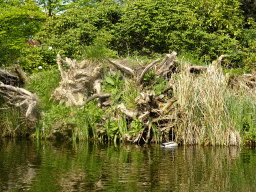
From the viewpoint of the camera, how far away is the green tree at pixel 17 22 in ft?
75.2

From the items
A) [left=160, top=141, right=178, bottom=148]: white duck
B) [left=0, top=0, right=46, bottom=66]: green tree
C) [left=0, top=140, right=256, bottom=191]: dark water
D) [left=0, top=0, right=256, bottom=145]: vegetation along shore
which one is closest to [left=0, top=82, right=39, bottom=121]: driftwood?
[left=0, top=0, right=256, bottom=145]: vegetation along shore

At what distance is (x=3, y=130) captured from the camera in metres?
13.9

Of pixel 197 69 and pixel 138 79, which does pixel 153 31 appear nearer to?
pixel 197 69

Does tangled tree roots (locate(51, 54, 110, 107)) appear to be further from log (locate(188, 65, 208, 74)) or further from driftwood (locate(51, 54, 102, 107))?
log (locate(188, 65, 208, 74))

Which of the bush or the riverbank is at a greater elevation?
the bush

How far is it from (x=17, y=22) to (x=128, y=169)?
1979 centimetres

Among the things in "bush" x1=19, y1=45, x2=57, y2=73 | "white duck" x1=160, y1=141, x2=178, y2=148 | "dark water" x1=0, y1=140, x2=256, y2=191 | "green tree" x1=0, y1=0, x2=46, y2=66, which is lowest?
"dark water" x1=0, y1=140, x2=256, y2=191

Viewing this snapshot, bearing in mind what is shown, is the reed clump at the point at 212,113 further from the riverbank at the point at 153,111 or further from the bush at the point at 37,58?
the bush at the point at 37,58

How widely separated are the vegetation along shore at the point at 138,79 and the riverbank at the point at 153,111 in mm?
34

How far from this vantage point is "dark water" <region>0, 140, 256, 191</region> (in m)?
5.68

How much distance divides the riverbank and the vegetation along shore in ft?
0.11

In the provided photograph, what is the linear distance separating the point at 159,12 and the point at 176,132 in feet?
28.0

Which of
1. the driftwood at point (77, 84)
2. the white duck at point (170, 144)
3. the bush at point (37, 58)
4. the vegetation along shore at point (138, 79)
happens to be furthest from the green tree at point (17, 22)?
the white duck at point (170, 144)

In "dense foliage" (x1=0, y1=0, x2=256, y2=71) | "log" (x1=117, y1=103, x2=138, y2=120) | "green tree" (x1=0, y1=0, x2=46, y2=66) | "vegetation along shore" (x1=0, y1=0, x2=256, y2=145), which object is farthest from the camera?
"green tree" (x1=0, y1=0, x2=46, y2=66)
